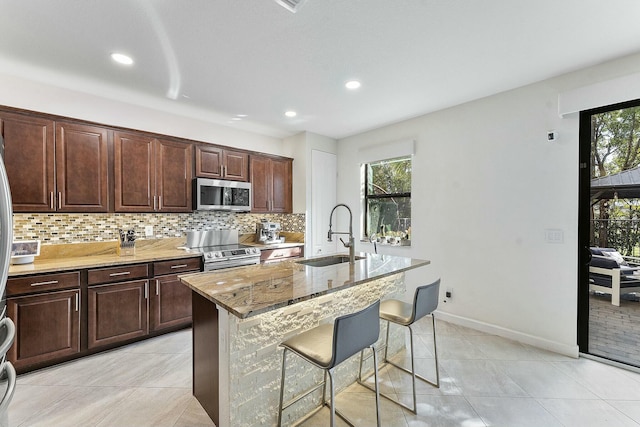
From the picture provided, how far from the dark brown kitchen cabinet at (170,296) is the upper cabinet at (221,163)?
1.19m

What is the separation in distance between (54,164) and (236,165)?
6.22 feet

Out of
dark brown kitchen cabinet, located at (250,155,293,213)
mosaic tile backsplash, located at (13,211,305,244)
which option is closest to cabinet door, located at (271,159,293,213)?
dark brown kitchen cabinet, located at (250,155,293,213)

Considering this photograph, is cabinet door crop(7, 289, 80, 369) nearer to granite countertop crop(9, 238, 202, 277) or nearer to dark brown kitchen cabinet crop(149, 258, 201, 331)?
granite countertop crop(9, 238, 202, 277)

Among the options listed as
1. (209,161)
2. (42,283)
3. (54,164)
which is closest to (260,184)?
(209,161)

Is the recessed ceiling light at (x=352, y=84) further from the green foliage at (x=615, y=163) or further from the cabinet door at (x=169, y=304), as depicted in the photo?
the cabinet door at (x=169, y=304)

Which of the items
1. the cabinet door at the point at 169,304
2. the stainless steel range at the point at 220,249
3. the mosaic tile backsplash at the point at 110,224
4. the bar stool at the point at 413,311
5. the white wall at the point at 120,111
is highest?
the white wall at the point at 120,111

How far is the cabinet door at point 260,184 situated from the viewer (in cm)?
417

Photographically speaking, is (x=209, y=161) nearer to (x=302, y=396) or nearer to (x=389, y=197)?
(x=389, y=197)

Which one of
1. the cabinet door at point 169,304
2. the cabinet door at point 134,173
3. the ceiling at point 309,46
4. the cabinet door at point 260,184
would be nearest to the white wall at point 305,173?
the cabinet door at point 260,184

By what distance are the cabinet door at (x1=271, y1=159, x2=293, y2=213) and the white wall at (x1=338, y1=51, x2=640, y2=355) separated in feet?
6.55

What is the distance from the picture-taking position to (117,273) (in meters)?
2.71

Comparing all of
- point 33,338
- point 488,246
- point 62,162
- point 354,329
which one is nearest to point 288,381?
point 354,329

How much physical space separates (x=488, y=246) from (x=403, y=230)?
118 centimetres

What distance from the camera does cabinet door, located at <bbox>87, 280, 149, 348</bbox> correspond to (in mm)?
2586
